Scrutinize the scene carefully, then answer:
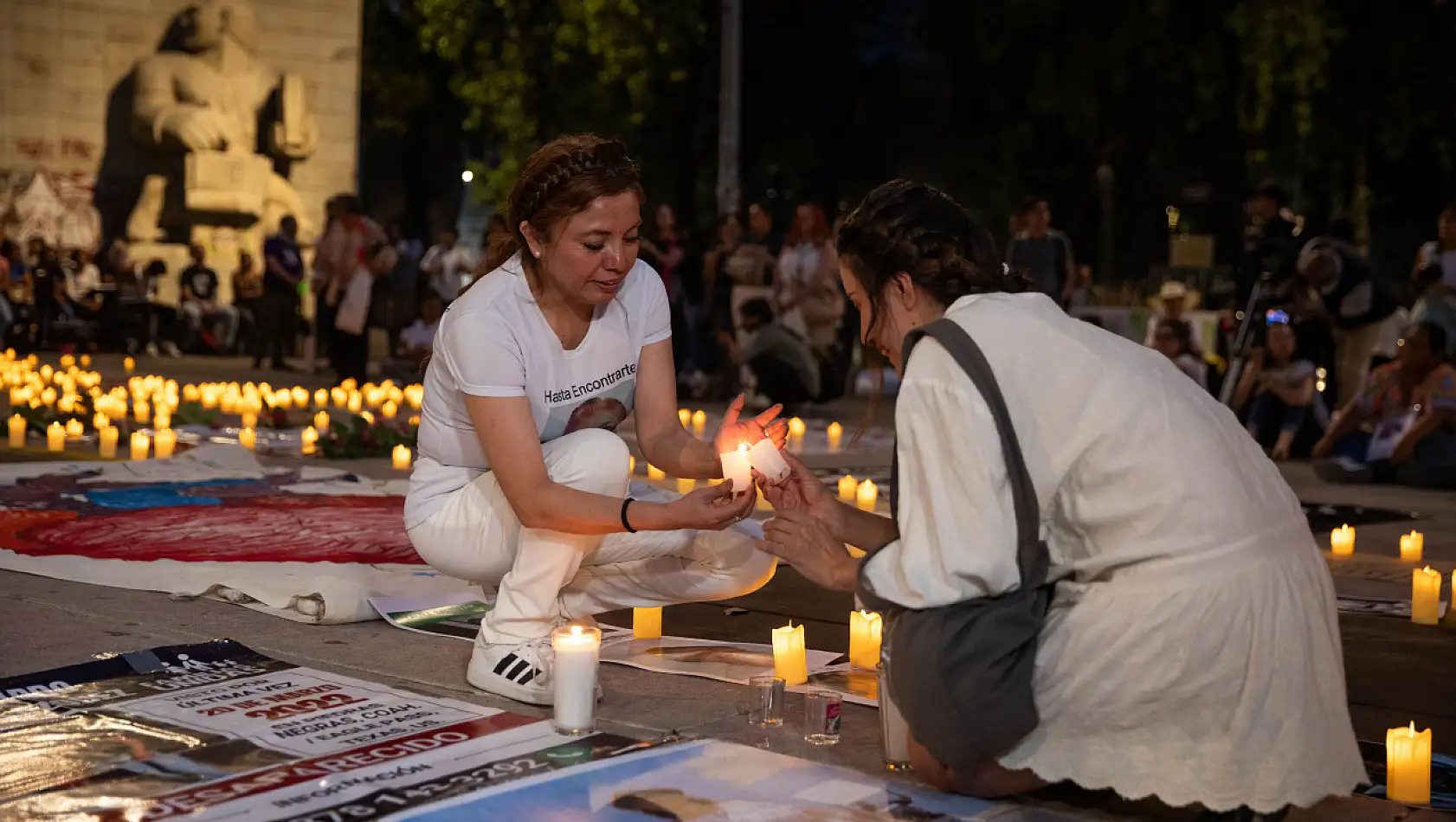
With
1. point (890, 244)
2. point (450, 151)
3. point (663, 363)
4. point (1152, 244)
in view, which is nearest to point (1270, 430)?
point (663, 363)

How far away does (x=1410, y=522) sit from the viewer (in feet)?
24.7

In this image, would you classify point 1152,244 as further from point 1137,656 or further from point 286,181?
point 1137,656

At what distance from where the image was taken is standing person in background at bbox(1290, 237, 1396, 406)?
1112 cm

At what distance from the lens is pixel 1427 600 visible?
17.0ft

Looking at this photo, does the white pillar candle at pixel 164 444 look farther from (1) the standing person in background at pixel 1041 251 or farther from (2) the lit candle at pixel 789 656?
(1) the standing person in background at pixel 1041 251

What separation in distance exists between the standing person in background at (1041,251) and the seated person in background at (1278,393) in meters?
1.52

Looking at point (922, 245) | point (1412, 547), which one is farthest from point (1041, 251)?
point (922, 245)


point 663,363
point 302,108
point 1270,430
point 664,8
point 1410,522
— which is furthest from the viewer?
point 664,8

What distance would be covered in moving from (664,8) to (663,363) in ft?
69.4

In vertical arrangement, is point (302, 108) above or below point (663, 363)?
above

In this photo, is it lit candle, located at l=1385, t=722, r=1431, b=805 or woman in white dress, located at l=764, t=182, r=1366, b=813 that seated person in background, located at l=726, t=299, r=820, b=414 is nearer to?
Answer: lit candle, located at l=1385, t=722, r=1431, b=805

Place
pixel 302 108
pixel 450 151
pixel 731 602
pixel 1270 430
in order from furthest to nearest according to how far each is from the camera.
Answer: pixel 450 151 < pixel 302 108 < pixel 1270 430 < pixel 731 602

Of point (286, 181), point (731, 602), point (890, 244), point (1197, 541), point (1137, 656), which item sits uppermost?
point (286, 181)

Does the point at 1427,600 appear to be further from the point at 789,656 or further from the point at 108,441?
the point at 108,441
